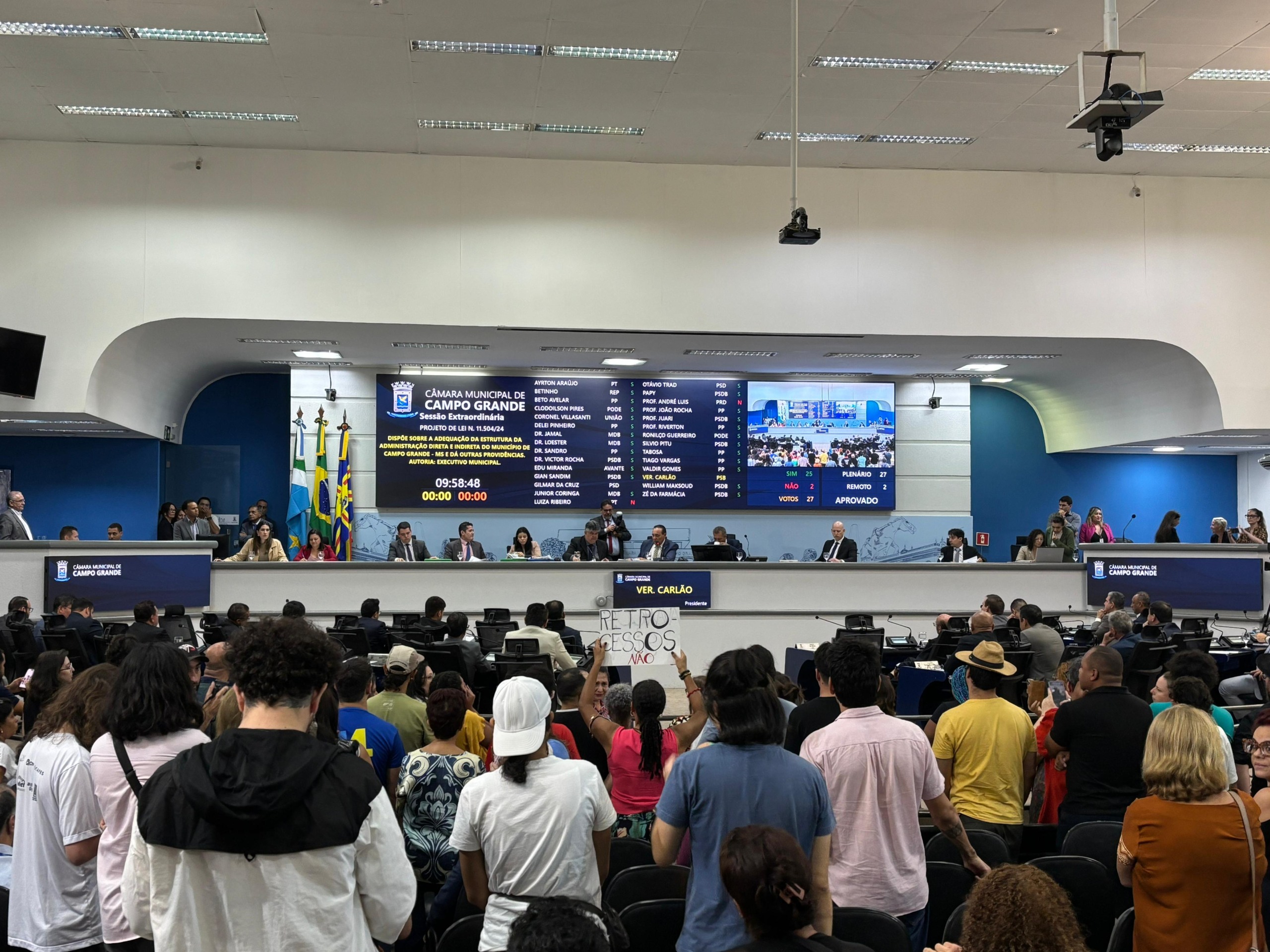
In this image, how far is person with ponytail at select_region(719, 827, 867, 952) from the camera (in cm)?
193

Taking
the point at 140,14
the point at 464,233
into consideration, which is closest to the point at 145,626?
the point at 140,14

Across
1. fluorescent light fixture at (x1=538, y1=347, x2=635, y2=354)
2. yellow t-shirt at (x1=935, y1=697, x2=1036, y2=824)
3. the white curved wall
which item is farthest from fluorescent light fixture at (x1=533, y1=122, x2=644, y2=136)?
yellow t-shirt at (x1=935, y1=697, x2=1036, y2=824)

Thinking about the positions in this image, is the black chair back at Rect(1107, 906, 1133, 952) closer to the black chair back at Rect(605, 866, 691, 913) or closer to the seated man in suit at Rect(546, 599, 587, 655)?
the black chair back at Rect(605, 866, 691, 913)

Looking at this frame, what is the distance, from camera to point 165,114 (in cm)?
986

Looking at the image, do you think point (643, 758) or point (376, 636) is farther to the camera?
point (376, 636)

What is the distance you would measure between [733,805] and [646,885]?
0.55m

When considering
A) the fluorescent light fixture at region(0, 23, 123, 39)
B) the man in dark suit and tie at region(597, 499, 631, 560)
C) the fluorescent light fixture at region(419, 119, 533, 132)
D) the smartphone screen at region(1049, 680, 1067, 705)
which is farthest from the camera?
the man in dark suit and tie at region(597, 499, 631, 560)

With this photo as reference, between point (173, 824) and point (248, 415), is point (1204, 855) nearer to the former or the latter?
point (173, 824)

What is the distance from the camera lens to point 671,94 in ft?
31.3

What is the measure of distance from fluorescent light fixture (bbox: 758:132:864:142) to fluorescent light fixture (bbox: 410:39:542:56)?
282 cm

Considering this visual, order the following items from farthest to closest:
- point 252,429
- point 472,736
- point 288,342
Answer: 1. point 252,429
2. point 288,342
3. point 472,736

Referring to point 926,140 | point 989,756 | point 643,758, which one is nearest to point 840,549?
point 926,140

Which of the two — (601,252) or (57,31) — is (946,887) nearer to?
(601,252)

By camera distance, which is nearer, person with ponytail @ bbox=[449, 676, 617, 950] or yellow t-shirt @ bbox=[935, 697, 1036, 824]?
person with ponytail @ bbox=[449, 676, 617, 950]
